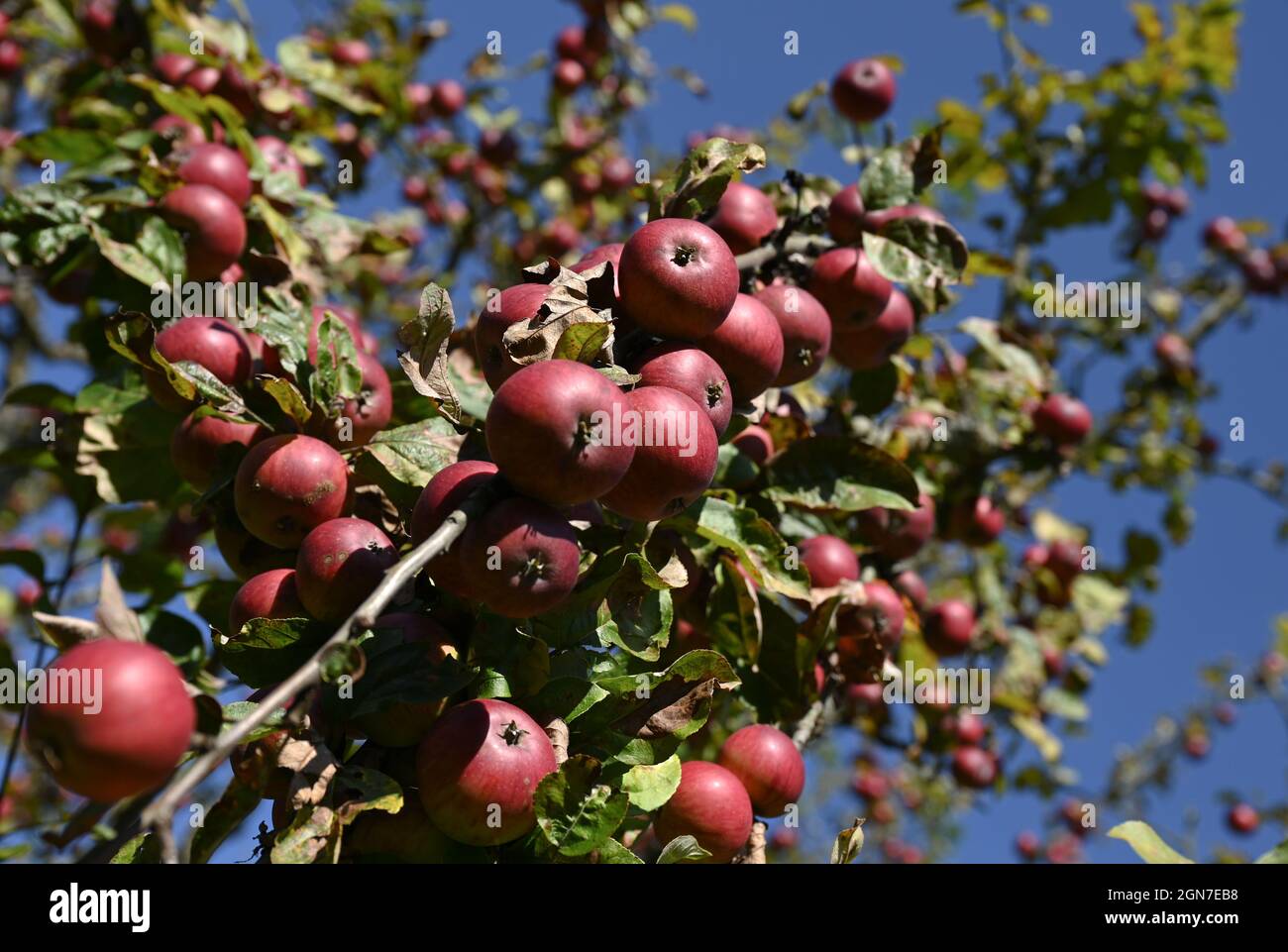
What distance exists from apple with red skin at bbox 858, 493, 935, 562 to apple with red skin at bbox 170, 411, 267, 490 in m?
1.67

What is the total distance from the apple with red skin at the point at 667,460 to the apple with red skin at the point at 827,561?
3.04 feet

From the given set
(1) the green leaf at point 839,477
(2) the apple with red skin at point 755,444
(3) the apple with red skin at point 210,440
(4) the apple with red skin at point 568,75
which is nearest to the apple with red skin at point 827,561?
(1) the green leaf at point 839,477

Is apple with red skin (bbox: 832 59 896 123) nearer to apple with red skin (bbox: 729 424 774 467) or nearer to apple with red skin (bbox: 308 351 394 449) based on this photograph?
apple with red skin (bbox: 729 424 774 467)

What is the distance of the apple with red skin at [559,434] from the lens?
5.15ft

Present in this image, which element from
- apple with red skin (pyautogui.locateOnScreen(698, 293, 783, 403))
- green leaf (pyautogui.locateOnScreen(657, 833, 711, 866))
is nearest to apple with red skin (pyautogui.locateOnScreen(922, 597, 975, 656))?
apple with red skin (pyautogui.locateOnScreen(698, 293, 783, 403))

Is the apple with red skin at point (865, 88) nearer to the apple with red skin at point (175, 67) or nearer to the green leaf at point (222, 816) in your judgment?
the apple with red skin at point (175, 67)

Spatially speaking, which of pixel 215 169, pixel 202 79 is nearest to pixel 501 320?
pixel 215 169

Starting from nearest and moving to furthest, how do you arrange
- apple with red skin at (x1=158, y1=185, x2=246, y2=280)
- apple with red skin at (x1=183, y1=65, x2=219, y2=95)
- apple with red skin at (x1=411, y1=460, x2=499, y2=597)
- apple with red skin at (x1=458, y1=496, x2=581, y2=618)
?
apple with red skin at (x1=458, y1=496, x2=581, y2=618) → apple with red skin at (x1=411, y1=460, x2=499, y2=597) → apple with red skin at (x1=158, y1=185, x2=246, y2=280) → apple with red skin at (x1=183, y1=65, x2=219, y2=95)

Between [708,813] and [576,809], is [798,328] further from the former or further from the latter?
[576,809]

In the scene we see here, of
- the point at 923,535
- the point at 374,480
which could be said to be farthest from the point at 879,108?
the point at 374,480

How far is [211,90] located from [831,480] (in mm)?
2597

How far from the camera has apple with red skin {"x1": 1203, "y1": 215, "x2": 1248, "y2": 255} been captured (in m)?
7.64
